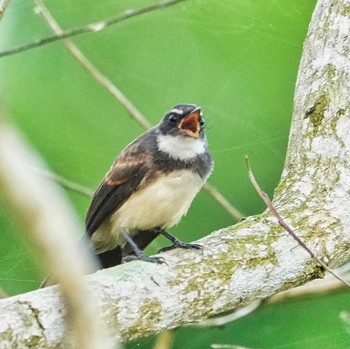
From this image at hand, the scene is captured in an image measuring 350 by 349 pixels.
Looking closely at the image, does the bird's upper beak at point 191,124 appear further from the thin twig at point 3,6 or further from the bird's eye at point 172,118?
the thin twig at point 3,6

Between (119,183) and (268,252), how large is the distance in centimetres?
86

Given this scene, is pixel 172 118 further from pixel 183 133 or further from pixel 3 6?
pixel 3 6

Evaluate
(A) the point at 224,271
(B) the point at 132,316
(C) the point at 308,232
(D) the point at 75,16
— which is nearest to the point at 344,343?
(C) the point at 308,232

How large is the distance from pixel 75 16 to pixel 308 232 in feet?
6.38

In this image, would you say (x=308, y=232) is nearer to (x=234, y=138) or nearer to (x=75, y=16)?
(x=234, y=138)

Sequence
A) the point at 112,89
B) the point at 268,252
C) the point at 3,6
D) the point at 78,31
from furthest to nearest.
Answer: the point at 112,89 → the point at 78,31 → the point at 268,252 → the point at 3,6

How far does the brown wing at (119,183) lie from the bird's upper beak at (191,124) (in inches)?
6.1

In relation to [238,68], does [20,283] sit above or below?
below

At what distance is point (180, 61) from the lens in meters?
3.61

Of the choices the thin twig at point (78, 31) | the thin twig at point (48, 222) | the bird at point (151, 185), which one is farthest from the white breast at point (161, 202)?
the thin twig at point (48, 222)

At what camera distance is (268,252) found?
184cm

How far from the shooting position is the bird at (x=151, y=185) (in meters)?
2.48

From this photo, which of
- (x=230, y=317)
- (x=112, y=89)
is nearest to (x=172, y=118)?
(x=112, y=89)

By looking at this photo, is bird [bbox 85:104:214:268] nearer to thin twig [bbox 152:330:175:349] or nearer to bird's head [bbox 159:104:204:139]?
bird's head [bbox 159:104:204:139]
